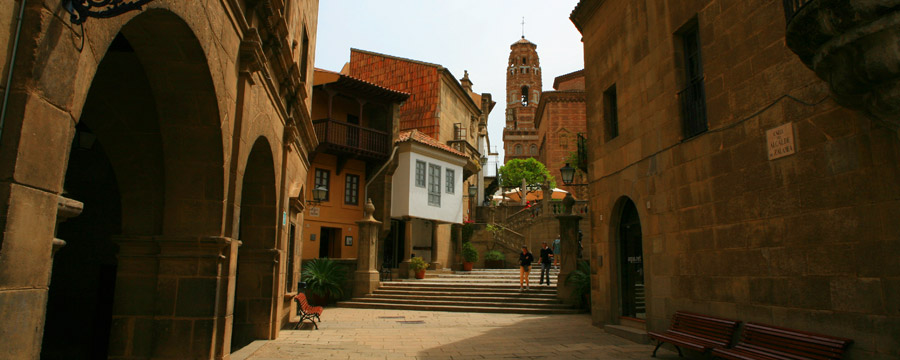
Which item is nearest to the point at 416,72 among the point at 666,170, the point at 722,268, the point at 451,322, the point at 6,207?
the point at 451,322

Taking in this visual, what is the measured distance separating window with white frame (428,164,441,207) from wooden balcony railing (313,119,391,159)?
266cm

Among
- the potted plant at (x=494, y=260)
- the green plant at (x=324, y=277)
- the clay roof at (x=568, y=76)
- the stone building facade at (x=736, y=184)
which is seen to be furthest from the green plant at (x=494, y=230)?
the clay roof at (x=568, y=76)

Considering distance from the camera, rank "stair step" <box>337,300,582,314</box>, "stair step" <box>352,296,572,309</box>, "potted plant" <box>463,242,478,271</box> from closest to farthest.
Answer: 1. "stair step" <box>337,300,582,314</box>
2. "stair step" <box>352,296,572,309</box>
3. "potted plant" <box>463,242,478,271</box>

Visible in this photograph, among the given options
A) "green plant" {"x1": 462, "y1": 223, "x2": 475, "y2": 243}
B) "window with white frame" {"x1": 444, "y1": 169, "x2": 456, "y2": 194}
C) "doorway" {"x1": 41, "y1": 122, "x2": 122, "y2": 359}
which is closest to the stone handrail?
"green plant" {"x1": 462, "y1": 223, "x2": 475, "y2": 243}

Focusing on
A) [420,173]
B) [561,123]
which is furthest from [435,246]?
[561,123]

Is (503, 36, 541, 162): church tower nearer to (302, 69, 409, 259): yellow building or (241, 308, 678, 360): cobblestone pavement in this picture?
(302, 69, 409, 259): yellow building

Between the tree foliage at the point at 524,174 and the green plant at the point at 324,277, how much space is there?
35.9m

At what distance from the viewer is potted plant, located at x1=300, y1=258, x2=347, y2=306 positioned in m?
17.2

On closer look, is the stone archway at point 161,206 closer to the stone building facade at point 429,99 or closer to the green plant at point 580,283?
the green plant at point 580,283

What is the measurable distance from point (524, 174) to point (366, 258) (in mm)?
35534

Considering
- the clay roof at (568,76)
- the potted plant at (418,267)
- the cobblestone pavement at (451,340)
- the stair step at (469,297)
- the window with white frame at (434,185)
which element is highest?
the clay roof at (568,76)

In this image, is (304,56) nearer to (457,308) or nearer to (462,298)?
(457,308)

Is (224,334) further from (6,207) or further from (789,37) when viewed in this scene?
(789,37)

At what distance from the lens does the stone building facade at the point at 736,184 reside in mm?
5520
